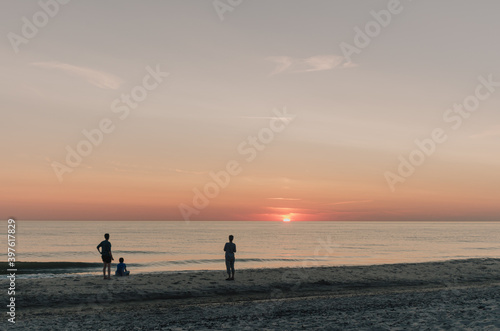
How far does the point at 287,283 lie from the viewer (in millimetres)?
24156

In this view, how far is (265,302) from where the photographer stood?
18.6 m

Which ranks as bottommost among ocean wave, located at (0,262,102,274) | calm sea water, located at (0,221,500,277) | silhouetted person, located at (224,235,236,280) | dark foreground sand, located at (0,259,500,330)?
calm sea water, located at (0,221,500,277)

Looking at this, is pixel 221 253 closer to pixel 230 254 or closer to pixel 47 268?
pixel 47 268

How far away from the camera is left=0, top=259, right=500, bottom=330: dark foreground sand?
43.3 feet

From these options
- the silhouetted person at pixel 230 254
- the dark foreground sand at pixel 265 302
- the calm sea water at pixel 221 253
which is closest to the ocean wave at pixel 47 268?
the calm sea water at pixel 221 253

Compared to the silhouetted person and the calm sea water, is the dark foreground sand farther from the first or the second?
the calm sea water

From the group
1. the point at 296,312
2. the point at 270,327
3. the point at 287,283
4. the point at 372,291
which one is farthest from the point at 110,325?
the point at 372,291

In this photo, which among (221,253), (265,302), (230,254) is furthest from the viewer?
(221,253)

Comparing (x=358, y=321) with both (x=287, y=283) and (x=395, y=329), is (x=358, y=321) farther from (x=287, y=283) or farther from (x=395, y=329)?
(x=287, y=283)

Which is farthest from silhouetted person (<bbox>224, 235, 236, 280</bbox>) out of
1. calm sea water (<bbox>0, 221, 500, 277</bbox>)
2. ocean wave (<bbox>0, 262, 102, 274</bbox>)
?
ocean wave (<bbox>0, 262, 102, 274</bbox>)

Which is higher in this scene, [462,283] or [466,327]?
[466,327]

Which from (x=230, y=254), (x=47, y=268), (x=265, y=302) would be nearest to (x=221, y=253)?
(x=47, y=268)

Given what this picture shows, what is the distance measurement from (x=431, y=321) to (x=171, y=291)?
13149 mm

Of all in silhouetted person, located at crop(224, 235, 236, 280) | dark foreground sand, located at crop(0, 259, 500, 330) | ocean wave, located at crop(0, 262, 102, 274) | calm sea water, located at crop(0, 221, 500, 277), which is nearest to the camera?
dark foreground sand, located at crop(0, 259, 500, 330)
